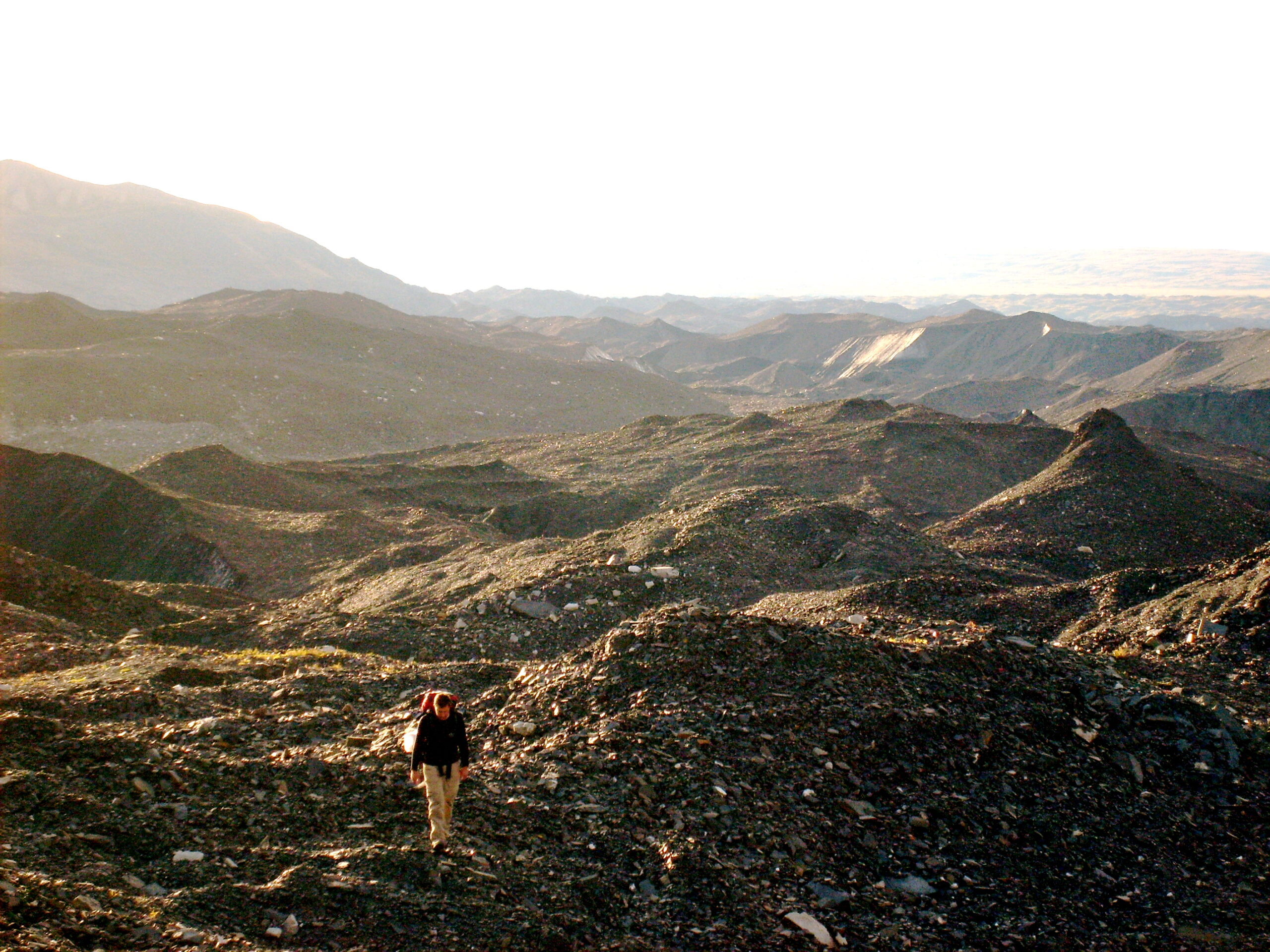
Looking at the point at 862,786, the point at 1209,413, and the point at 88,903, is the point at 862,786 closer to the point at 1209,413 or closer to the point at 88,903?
the point at 88,903

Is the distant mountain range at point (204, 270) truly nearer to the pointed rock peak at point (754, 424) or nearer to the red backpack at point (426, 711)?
the pointed rock peak at point (754, 424)

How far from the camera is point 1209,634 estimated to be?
10.0m

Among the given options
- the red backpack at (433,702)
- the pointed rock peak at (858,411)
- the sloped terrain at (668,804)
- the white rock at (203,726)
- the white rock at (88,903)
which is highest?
the pointed rock peak at (858,411)

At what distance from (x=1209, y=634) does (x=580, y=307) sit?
155145 mm

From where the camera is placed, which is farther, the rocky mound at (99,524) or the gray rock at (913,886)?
the rocky mound at (99,524)

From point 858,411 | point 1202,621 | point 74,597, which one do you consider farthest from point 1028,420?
point 74,597

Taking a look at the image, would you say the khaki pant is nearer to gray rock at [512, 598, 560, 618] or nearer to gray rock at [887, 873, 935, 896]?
gray rock at [887, 873, 935, 896]

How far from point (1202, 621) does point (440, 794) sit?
33.1 feet

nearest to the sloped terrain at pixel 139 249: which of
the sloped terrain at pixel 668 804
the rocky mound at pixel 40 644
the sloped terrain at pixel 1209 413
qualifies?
the rocky mound at pixel 40 644

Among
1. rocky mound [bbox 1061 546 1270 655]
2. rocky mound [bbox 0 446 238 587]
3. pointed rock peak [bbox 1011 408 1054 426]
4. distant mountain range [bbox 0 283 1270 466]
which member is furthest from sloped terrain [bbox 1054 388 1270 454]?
rocky mound [bbox 0 446 238 587]

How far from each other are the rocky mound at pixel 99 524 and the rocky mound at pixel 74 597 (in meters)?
5.07

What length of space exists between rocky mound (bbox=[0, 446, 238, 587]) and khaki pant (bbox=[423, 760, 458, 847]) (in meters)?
13.7

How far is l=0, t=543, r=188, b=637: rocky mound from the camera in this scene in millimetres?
10789

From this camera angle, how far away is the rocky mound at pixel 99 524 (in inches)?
679
